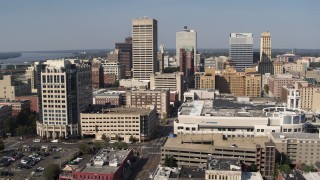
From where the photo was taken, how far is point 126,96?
117062mm

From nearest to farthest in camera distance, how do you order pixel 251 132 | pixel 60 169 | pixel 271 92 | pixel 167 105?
pixel 60 169 → pixel 251 132 → pixel 167 105 → pixel 271 92

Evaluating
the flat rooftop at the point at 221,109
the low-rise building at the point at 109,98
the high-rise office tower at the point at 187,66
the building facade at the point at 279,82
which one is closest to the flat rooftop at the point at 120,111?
the flat rooftop at the point at 221,109

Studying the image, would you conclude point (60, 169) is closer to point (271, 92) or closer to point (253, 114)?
point (253, 114)

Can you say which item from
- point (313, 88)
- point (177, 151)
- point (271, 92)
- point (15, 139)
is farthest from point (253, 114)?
point (271, 92)

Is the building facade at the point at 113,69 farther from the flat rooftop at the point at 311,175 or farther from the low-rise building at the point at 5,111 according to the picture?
the flat rooftop at the point at 311,175

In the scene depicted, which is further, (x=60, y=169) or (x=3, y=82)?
(x=3, y=82)

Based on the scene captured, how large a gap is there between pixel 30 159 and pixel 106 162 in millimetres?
19683

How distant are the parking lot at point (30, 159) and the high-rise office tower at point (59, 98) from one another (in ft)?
23.1

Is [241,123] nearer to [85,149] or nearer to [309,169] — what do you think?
[309,169]

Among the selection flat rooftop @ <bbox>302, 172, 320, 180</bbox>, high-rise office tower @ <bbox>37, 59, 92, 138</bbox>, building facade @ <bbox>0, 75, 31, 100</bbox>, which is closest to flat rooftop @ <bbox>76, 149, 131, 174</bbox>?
high-rise office tower @ <bbox>37, 59, 92, 138</bbox>

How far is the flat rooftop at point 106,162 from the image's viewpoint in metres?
59.0

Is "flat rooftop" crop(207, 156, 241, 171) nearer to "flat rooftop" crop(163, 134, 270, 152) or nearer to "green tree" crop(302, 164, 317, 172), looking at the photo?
"flat rooftop" crop(163, 134, 270, 152)

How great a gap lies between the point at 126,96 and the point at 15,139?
36692 millimetres

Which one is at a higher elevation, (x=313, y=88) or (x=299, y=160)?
(x=313, y=88)
